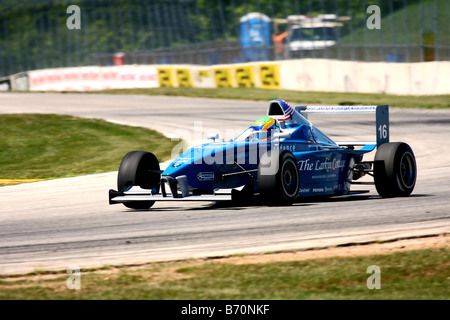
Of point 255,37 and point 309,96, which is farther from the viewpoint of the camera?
point 255,37

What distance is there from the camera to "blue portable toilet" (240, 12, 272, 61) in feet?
126

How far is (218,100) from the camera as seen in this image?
32.0m

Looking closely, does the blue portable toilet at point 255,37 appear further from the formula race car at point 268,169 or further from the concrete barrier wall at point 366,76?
the formula race car at point 268,169

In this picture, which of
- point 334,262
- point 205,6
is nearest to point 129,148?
point 334,262

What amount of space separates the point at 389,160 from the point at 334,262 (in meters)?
4.29

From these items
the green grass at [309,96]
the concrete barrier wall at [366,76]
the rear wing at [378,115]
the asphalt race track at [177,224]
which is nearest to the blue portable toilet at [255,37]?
the concrete barrier wall at [366,76]

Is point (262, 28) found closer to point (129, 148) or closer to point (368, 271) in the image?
point (129, 148)

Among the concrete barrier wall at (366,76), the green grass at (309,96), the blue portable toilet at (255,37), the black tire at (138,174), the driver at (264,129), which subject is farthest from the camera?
the blue portable toilet at (255,37)

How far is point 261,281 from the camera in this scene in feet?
21.6

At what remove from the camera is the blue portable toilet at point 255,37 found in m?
38.3

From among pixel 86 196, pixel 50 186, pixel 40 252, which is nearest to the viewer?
pixel 40 252

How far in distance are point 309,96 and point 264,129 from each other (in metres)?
20.4

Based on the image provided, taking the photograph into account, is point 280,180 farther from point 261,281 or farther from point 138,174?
point 261,281

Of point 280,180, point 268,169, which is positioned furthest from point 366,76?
point 268,169
